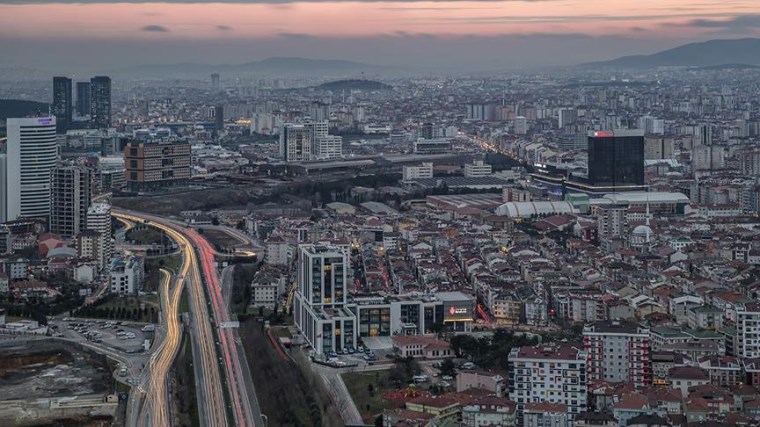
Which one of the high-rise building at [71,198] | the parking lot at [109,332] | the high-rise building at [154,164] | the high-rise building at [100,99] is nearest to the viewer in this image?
the parking lot at [109,332]

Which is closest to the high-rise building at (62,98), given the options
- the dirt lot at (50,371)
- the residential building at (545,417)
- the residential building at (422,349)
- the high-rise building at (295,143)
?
the high-rise building at (295,143)

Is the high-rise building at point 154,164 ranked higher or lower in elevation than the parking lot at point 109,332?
higher

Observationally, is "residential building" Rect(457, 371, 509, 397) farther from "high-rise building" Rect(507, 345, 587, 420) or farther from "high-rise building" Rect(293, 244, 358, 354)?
"high-rise building" Rect(293, 244, 358, 354)

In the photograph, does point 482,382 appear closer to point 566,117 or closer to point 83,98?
point 83,98

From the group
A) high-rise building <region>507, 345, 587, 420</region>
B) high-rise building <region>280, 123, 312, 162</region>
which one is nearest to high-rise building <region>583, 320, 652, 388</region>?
high-rise building <region>507, 345, 587, 420</region>

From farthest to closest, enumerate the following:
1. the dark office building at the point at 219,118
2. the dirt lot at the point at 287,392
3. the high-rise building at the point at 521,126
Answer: the dark office building at the point at 219,118 < the high-rise building at the point at 521,126 < the dirt lot at the point at 287,392

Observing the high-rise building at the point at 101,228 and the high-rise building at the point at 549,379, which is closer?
the high-rise building at the point at 549,379

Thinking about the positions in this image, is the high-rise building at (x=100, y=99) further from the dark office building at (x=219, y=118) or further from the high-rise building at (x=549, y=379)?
the high-rise building at (x=549, y=379)
